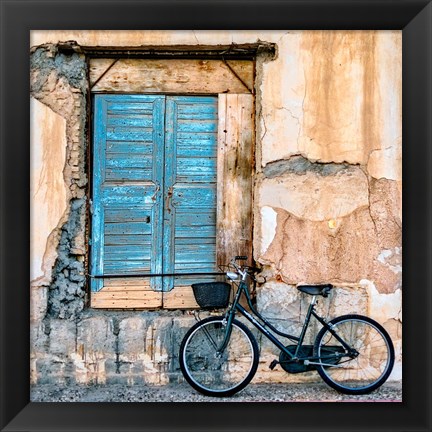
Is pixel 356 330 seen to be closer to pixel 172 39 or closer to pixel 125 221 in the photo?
pixel 125 221

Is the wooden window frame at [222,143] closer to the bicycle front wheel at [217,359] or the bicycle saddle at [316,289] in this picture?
the bicycle front wheel at [217,359]

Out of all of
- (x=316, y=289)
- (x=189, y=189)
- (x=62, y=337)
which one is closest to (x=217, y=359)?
(x=316, y=289)

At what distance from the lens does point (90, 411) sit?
4664 millimetres

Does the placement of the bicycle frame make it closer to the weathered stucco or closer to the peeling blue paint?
the peeling blue paint

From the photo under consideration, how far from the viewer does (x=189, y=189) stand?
5227mm

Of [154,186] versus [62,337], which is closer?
[62,337]

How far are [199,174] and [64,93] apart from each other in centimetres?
130

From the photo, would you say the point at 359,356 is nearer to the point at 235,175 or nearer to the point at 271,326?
the point at 271,326

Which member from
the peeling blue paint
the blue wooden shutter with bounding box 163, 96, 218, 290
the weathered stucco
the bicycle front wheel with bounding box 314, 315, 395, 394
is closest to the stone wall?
the weathered stucco

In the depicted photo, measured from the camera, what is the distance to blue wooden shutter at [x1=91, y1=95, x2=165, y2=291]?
5191 millimetres

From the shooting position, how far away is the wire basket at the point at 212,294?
16.1 feet

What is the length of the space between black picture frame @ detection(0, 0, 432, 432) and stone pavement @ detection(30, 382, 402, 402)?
0.25 m

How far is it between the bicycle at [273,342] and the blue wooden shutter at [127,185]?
670mm
